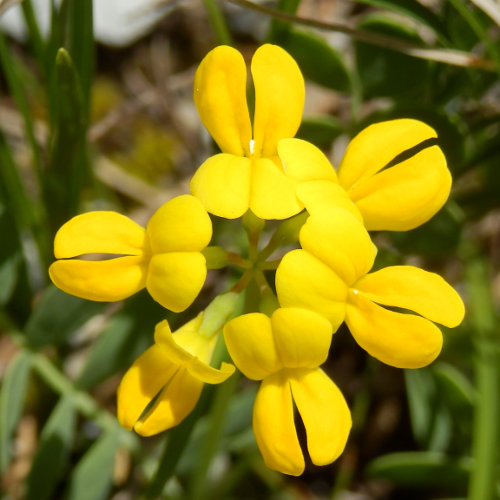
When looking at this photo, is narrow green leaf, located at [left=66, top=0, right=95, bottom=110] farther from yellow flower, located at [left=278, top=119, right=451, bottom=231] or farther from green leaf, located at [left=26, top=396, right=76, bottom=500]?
green leaf, located at [left=26, top=396, right=76, bottom=500]

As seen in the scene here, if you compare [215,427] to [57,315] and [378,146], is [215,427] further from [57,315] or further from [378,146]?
[378,146]

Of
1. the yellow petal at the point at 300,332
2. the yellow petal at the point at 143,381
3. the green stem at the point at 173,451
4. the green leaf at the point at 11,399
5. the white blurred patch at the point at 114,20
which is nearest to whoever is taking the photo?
the yellow petal at the point at 300,332

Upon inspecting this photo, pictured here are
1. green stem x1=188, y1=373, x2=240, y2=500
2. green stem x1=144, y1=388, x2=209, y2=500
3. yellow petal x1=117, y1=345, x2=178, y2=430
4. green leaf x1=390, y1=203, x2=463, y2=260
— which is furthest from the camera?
green leaf x1=390, y1=203, x2=463, y2=260

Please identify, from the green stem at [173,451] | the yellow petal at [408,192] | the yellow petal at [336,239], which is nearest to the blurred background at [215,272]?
the green stem at [173,451]

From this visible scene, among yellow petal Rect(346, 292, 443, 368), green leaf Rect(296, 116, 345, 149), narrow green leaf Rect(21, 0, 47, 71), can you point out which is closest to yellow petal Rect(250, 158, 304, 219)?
yellow petal Rect(346, 292, 443, 368)

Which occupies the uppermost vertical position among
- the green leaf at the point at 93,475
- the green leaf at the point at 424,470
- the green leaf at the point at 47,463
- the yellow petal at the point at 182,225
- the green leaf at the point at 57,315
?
the yellow petal at the point at 182,225

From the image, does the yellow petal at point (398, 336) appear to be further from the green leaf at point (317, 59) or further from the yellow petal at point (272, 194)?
the green leaf at point (317, 59)
